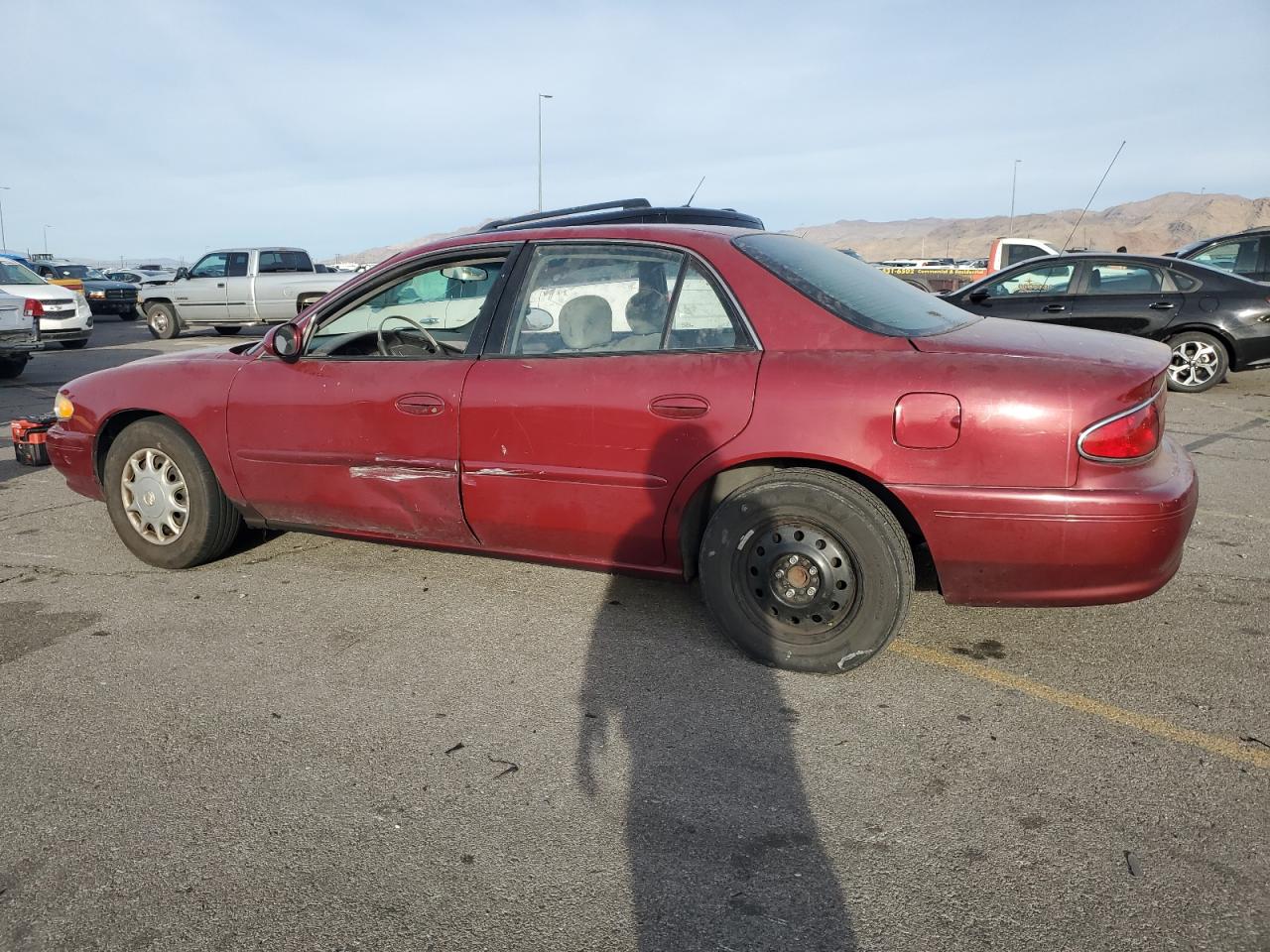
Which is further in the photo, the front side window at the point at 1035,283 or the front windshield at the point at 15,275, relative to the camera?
the front windshield at the point at 15,275

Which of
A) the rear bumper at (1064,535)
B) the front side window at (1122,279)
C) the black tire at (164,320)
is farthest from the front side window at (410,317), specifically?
the black tire at (164,320)

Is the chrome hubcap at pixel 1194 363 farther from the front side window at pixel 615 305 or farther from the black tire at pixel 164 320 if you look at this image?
the black tire at pixel 164 320

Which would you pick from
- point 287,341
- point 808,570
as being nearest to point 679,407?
point 808,570

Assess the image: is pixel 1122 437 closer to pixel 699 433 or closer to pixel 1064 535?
pixel 1064 535

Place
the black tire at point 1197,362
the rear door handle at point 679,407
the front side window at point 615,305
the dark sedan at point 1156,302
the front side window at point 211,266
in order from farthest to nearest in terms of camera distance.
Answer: the front side window at point 211,266, the black tire at point 1197,362, the dark sedan at point 1156,302, the front side window at point 615,305, the rear door handle at point 679,407

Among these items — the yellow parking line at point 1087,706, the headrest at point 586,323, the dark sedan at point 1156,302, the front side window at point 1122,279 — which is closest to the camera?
the yellow parking line at point 1087,706

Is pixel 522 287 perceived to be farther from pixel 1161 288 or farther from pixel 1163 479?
pixel 1161 288

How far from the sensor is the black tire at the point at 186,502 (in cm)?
447

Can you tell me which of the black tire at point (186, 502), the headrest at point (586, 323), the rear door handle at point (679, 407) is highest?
the headrest at point (586, 323)

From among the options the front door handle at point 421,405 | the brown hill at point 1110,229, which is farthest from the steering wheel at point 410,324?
the brown hill at point 1110,229

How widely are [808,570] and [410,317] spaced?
2.19m

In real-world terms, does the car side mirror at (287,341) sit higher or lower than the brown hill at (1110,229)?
lower

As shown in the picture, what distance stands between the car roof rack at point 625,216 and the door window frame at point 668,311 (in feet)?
2.12

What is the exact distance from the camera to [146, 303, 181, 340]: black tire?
63.6ft
